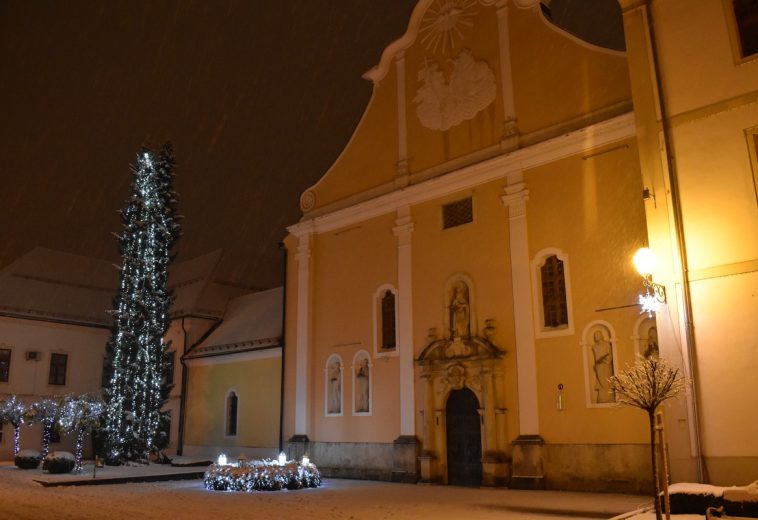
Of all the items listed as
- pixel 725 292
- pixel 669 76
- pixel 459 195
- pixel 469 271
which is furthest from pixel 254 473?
pixel 669 76

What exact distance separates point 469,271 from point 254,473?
771 centimetres

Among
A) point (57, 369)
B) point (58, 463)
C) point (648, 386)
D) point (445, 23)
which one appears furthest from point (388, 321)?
point (57, 369)

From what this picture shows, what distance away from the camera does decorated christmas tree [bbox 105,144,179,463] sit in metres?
25.0

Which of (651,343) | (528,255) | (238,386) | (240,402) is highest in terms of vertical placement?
(528,255)

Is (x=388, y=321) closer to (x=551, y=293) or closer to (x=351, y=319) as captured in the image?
(x=351, y=319)

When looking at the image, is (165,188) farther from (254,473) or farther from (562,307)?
(562,307)

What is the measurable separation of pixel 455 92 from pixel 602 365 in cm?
912

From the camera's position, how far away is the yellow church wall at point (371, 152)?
22.1m

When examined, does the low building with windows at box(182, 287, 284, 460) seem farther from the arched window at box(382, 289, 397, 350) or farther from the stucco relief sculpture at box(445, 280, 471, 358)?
the stucco relief sculpture at box(445, 280, 471, 358)

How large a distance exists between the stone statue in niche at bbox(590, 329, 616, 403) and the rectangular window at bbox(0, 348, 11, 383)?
2600 cm

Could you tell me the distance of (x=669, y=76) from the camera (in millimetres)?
13344

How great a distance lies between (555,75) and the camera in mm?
18125

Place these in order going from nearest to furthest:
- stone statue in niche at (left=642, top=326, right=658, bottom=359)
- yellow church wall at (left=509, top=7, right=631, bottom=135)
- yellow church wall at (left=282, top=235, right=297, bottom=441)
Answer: stone statue in niche at (left=642, top=326, right=658, bottom=359)
yellow church wall at (left=509, top=7, right=631, bottom=135)
yellow church wall at (left=282, top=235, right=297, bottom=441)

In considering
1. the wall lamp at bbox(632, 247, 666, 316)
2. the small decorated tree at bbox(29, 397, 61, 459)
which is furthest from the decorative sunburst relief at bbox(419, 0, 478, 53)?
the small decorated tree at bbox(29, 397, 61, 459)
